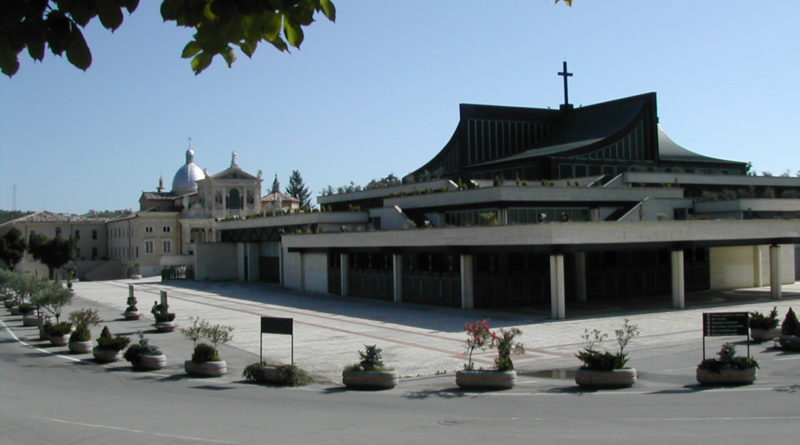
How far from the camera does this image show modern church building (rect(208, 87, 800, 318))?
40.9 m

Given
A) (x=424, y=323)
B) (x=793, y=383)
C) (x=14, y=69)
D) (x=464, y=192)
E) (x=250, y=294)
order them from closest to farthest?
(x=14, y=69)
(x=793, y=383)
(x=424, y=323)
(x=464, y=192)
(x=250, y=294)

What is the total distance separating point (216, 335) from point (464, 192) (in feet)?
84.2

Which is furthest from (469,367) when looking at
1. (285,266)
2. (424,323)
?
(285,266)

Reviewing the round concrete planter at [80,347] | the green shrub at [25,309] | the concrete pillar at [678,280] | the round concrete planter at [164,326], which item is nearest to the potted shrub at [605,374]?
the round concrete planter at [80,347]

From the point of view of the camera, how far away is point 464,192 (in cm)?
4784

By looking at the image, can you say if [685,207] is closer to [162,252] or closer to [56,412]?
[56,412]

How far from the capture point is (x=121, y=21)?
4.05m

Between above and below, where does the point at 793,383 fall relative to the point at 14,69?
below

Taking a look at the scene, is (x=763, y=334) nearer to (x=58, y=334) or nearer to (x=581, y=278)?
(x=581, y=278)

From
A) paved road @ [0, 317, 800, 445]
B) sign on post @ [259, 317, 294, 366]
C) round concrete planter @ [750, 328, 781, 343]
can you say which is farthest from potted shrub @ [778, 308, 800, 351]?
sign on post @ [259, 317, 294, 366]

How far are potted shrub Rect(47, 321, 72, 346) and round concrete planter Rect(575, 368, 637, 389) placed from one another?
23.1 meters

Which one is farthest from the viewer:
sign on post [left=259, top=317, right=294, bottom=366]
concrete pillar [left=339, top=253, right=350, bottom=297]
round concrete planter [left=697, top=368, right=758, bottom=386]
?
concrete pillar [left=339, top=253, right=350, bottom=297]

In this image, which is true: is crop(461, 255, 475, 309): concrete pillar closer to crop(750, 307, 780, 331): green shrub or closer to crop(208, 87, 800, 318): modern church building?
crop(208, 87, 800, 318): modern church building

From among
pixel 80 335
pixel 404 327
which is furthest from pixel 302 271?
pixel 80 335
